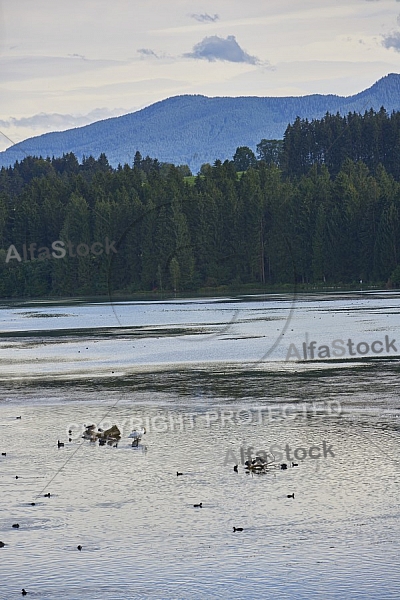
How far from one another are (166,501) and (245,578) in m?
4.63

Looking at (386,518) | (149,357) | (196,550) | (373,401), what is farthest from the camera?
(149,357)

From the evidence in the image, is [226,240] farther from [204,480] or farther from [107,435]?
[204,480]

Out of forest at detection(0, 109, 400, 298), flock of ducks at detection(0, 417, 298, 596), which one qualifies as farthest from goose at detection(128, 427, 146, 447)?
forest at detection(0, 109, 400, 298)

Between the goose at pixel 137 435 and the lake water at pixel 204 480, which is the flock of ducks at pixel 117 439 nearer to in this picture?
the goose at pixel 137 435

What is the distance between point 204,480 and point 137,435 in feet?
19.4

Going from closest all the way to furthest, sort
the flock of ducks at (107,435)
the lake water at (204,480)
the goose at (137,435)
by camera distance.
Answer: the lake water at (204,480) < the goose at (137,435) < the flock of ducks at (107,435)

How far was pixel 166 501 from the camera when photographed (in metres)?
21.1

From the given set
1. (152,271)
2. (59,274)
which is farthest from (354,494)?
(59,274)

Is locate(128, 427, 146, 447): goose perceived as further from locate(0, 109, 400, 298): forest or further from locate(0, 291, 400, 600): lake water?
locate(0, 109, 400, 298): forest

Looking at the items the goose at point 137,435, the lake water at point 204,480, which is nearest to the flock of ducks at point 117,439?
the goose at point 137,435

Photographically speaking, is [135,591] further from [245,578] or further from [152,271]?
[152,271]

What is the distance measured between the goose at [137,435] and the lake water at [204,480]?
12.4 inches

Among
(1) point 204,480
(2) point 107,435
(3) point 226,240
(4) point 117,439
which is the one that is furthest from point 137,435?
(3) point 226,240

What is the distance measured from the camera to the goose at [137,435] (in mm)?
27000
